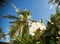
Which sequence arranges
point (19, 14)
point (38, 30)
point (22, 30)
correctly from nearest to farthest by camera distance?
point (38, 30) < point (22, 30) < point (19, 14)

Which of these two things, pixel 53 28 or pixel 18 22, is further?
pixel 18 22

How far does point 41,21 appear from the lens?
17188 millimetres

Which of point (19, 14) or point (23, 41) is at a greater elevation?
point (19, 14)

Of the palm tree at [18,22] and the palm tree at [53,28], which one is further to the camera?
the palm tree at [18,22]

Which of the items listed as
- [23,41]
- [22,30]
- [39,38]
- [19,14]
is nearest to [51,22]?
[39,38]

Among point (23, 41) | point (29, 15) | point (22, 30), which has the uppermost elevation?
point (29, 15)

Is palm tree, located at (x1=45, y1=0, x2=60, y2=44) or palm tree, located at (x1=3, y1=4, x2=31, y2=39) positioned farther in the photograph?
palm tree, located at (x1=3, y1=4, x2=31, y2=39)

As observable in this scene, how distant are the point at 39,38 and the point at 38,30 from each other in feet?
2.22

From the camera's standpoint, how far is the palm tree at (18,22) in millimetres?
19875

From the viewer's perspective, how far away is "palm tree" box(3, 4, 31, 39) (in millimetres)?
19875

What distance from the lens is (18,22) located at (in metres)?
20.6

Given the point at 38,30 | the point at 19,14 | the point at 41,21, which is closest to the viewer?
the point at 38,30

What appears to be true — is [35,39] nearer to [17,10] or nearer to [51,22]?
[51,22]

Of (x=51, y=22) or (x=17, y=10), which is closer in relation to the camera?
(x=51, y=22)
